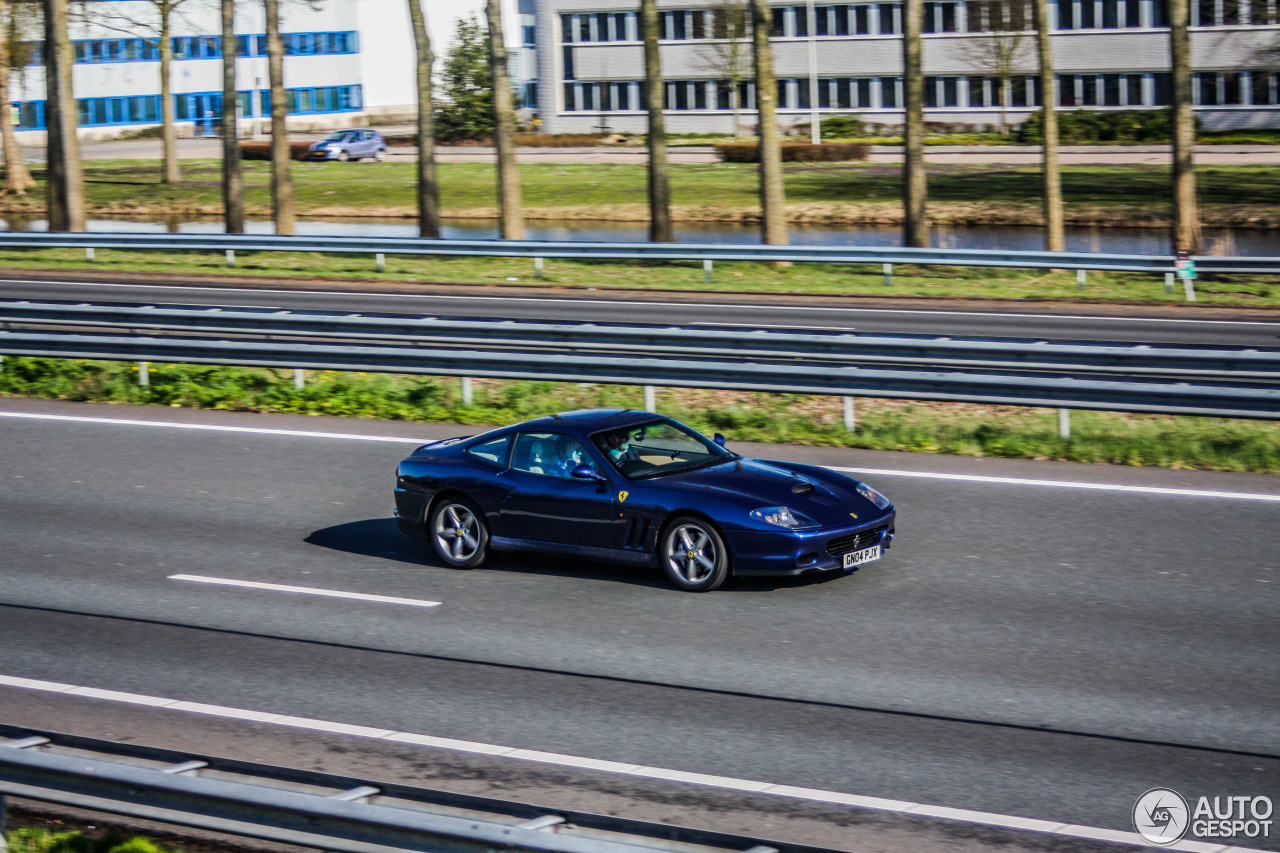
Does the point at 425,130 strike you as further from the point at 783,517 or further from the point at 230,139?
the point at 783,517

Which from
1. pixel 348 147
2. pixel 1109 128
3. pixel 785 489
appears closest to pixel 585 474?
pixel 785 489

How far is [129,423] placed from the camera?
15.8 meters

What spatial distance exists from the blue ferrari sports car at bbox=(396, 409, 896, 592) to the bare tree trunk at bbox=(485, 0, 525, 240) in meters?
20.9

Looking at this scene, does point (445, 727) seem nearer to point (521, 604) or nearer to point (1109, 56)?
point (521, 604)

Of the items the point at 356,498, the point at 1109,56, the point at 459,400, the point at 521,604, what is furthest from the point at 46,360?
the point at 1109,56

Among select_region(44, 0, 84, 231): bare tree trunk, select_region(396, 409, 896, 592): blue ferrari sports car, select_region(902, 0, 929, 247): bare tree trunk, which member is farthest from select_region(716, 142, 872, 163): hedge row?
select_region(396, 409, 896, 592): blue ferrari sports car

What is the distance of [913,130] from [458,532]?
71.4ft

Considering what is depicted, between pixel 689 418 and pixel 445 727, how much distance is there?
8.39 metres

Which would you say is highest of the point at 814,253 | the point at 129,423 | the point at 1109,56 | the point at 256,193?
the point at 1109,56

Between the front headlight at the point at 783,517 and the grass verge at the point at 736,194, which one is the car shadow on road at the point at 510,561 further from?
the grass verge at the point at 736,194

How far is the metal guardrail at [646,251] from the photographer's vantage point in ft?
80.5

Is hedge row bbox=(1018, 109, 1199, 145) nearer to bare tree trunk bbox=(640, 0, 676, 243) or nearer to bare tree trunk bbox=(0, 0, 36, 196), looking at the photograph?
bare tree trunk bbox=(640, 0, 676, 243)

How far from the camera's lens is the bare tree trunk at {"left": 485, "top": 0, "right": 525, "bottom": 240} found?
30.9 meters

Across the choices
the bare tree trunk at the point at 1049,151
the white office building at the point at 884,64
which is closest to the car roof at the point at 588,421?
the bare tree trunk at the point at 1049,151
